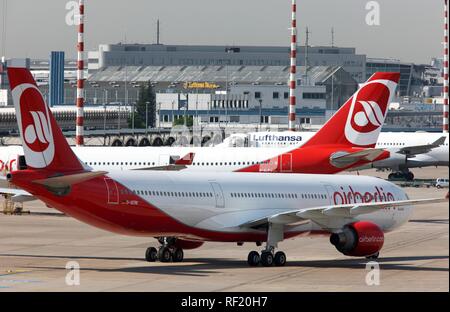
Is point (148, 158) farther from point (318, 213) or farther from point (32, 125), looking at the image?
point (32, 125)

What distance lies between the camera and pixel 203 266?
45.4 metres

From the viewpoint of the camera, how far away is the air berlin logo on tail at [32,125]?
41.2 m

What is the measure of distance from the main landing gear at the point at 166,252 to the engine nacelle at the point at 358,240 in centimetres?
625

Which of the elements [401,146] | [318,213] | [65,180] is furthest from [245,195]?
[401,146]

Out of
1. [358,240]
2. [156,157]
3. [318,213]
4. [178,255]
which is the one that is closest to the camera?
[318,213]

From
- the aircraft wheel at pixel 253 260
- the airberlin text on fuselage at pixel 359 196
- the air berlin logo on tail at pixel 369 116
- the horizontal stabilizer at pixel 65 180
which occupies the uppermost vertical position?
the air berlin logo on tail at pixel 369 116

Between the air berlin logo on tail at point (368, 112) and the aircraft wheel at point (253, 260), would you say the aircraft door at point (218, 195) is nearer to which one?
the aircraft wheel at point (253, 260)

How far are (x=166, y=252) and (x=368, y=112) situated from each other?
69.6 ft

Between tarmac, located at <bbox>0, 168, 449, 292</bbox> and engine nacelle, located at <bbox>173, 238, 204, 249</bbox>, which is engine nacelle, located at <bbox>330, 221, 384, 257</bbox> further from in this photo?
engine nacelle, located at <bbox>173, 238, 204, 249</bbox>

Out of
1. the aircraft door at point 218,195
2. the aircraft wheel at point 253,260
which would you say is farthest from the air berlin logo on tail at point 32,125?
the aircraft wheel at point 253,260

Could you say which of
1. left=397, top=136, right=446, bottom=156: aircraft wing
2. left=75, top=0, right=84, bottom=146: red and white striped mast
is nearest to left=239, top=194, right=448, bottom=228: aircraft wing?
left=75, top=0, right=84, bottom=146: red and white striped mast

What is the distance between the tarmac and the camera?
38688mm

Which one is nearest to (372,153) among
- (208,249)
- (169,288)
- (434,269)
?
(208,249)
